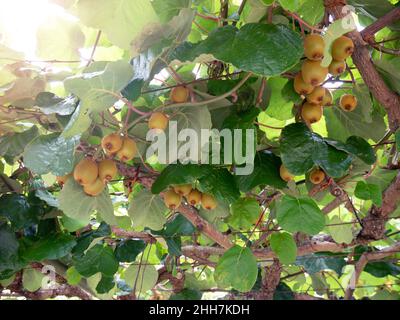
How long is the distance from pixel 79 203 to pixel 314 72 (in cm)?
66

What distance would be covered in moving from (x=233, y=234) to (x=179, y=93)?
89 cm

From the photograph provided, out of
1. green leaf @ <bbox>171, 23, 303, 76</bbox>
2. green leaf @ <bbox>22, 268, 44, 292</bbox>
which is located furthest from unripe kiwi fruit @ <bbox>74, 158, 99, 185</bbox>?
green leaf @ <bbox>22, 268, 44, 292</bbox>

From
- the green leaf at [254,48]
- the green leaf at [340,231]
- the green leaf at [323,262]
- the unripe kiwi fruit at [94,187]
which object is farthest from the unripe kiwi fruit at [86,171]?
the green leaf at [323,262]

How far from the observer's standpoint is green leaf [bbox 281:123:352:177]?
930mm

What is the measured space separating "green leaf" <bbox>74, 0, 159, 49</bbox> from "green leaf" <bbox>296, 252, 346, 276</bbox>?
148 cm

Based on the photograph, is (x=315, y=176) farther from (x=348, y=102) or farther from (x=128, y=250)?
(x=128, y=250)

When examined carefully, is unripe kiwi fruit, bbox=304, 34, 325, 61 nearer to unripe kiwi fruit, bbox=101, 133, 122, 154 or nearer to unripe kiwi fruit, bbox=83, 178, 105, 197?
unripe kiwi fruit, bbox=101, 133, 122, 154

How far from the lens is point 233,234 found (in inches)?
67.6

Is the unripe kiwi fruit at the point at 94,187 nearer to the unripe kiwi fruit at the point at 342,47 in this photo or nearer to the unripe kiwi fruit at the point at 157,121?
the unripe kiwi fruit at the point at 157,121

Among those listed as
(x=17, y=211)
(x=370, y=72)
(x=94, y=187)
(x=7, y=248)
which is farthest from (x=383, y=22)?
(x=7, y=248)

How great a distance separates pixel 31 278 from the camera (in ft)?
6.36
